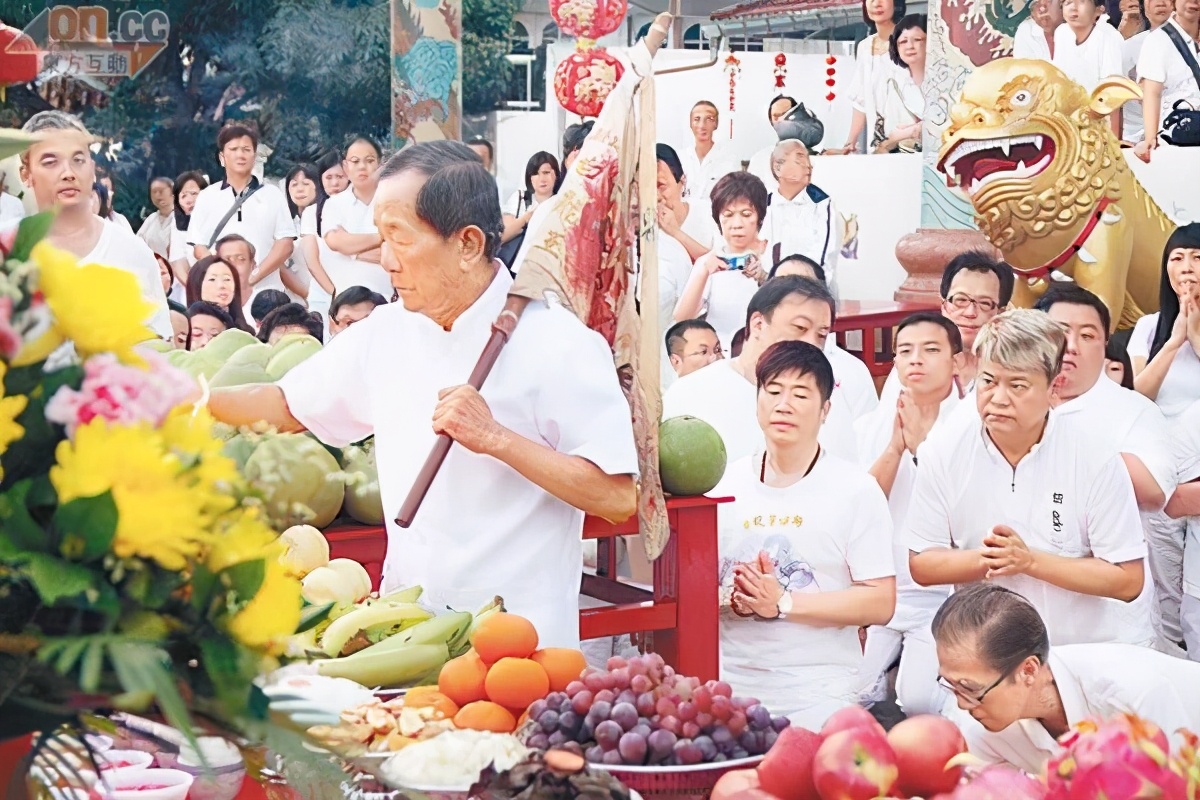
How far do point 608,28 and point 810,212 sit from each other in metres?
1.25

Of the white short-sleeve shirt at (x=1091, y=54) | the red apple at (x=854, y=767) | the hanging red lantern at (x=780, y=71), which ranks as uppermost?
the hanging red lantern at (x=780, y=71)

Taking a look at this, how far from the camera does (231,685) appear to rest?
1037 millimetres

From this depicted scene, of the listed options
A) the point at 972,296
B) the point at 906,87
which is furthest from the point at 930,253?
the point at 972,296

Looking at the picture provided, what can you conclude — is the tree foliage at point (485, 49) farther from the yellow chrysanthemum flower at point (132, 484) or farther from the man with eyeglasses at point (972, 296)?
the yellow chrysanthemum flower at point (132, 484)

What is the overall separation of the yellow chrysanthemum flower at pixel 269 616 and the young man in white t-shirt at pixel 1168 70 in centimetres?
738

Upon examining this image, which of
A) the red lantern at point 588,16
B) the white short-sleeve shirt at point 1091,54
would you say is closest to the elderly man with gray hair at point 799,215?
the red lantern at point 588,16

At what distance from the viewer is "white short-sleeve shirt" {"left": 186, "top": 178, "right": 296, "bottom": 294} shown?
785cm

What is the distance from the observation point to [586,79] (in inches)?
290

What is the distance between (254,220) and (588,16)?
6.26ft

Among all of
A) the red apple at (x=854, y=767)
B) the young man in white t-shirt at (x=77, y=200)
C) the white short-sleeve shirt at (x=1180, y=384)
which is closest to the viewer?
Answer: the red apple at (x=854, y=767)

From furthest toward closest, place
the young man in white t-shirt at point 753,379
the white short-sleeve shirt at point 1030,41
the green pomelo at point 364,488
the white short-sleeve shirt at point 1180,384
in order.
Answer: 1. the white short-sleeve shirt at point 1030,41
2. the white short-sleeve shirt at point 1180,384
3. the young man in white t-shirt at point 753,379
4. the green pomelo at point 364,488

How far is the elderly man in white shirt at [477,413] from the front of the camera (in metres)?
2.51

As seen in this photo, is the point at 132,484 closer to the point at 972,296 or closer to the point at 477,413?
the point at 477,413

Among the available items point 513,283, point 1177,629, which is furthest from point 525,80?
point 513,283
